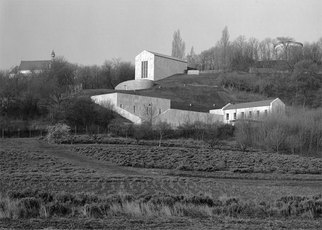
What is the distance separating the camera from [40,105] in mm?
55062

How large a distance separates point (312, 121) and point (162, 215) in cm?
3767

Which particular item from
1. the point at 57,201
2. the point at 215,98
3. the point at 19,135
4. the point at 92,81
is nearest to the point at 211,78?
the point at 215,98

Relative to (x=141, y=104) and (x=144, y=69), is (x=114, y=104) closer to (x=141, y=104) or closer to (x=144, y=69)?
(x=141, y=104)

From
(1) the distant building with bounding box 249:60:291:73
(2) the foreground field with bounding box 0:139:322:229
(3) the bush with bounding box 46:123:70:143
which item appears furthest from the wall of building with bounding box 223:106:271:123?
(1) the distant building with bounding box 249:60:291:73

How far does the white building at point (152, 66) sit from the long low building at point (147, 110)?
28.6m

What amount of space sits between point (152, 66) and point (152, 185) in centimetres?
6737

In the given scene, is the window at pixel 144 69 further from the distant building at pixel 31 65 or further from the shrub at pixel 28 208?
the shrub at pixel 28 208

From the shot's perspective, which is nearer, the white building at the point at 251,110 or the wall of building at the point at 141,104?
the white building at the point at 251,110

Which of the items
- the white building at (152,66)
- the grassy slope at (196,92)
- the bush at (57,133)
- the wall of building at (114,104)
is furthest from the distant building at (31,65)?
the bush at (57,133)

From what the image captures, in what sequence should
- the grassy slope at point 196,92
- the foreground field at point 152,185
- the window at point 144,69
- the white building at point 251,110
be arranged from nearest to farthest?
1. the foreground field at point 152,185
2. the white building at point 251,110
3. the grassy slope at point 196,92
4. the window at point 144,69

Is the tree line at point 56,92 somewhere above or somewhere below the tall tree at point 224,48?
below

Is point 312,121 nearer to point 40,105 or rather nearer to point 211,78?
point 40,105

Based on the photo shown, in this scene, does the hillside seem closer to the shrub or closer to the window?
the window

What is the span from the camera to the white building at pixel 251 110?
54062 millimetres
